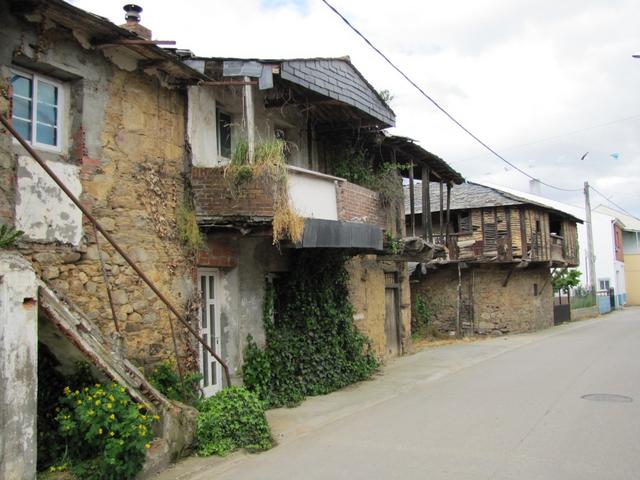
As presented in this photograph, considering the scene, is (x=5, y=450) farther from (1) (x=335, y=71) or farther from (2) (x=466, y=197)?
(2) (x=466, y=197)

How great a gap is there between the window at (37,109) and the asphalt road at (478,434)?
449cm

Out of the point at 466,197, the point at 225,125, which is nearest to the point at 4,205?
the point at 225,125

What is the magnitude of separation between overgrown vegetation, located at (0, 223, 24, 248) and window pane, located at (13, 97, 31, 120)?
1468mm

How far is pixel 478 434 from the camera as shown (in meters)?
7.51

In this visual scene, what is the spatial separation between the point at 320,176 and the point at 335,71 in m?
2.13

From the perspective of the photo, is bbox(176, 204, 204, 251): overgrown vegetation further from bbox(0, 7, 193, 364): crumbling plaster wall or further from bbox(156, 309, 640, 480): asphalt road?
bbox(156, 309, 640, 480): asphalt road

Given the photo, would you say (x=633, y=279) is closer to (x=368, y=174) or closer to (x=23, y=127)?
(x=368, y=174)

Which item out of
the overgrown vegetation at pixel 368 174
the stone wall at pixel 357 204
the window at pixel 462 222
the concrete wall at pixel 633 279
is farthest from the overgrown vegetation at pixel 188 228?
the concrete wall at pixel 633 279

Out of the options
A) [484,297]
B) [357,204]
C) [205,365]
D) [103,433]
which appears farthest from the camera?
[484,297]

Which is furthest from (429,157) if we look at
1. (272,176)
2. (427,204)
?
(272,176)

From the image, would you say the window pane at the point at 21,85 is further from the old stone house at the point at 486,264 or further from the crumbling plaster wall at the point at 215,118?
the old stone house at the point at 486,264

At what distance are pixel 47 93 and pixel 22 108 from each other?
47 cm

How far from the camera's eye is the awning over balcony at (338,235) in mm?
9273

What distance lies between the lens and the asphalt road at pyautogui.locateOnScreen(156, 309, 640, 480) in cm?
612
